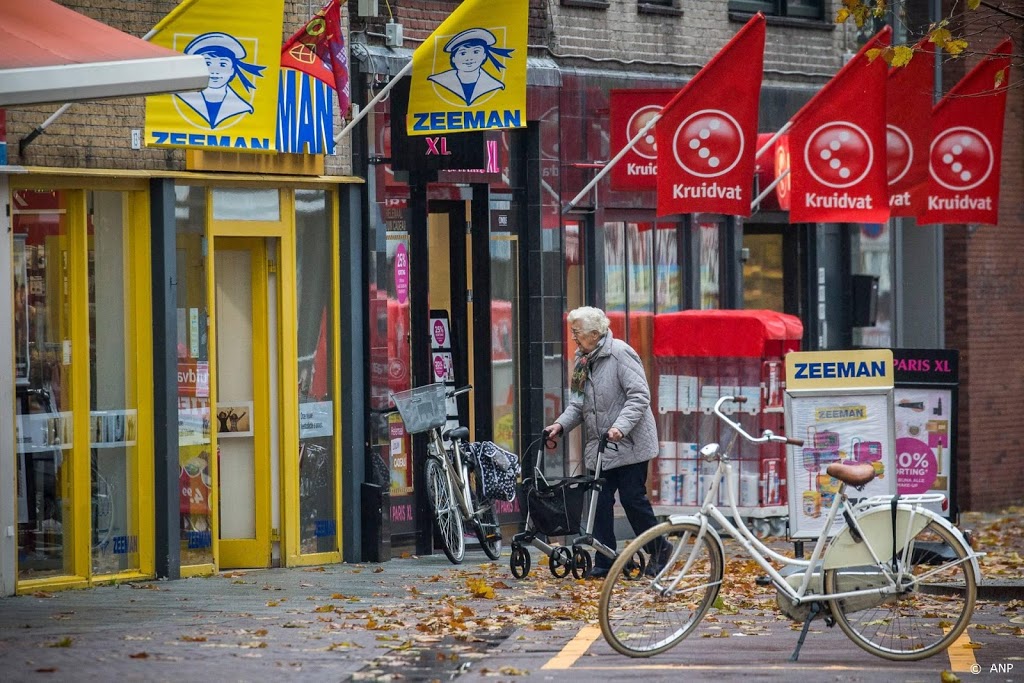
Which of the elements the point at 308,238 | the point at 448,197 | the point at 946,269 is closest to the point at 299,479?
the point at 308,238

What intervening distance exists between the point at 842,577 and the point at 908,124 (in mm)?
8332

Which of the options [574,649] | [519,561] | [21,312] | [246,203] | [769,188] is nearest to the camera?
[574,649]

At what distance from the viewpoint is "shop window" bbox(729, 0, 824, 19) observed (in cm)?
1830

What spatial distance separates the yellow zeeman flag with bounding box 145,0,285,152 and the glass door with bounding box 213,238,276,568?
163 cm

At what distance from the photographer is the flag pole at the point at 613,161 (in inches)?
587

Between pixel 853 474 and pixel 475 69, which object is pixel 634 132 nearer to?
pixel 475 69

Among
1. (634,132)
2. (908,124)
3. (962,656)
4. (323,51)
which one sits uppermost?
(323,51)

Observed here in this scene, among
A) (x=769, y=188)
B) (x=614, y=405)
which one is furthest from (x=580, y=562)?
(x=769, y=188)

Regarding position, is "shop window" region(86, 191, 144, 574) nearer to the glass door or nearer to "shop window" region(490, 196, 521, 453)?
the glass door

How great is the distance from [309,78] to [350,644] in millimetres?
4994

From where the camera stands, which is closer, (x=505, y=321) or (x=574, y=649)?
(x=574, y=649)

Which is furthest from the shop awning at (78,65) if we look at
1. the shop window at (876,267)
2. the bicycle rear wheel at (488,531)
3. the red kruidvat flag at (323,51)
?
the shop window at (876,267)

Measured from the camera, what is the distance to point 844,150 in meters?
15.8

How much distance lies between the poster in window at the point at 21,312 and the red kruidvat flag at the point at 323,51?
91.0 inches
